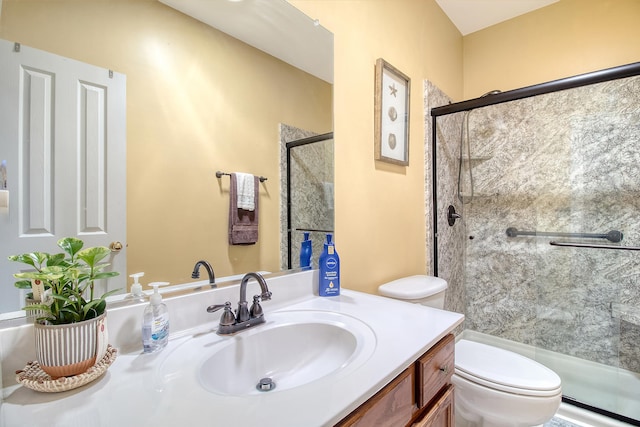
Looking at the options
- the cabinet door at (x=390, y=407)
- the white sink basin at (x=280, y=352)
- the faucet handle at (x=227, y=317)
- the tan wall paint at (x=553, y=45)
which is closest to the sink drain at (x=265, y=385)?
the white sink basin at (x=280, y=352)

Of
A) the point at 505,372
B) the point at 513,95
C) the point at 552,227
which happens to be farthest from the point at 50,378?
the point at 552,227

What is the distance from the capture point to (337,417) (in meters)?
0.48

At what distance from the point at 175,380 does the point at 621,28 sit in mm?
3015

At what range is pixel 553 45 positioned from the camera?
212 cm

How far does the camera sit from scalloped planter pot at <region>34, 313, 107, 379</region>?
1.74 ft

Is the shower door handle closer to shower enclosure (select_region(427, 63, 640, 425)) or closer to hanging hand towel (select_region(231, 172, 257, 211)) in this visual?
shower enclosure (select_region(427, 63, 640, 425))

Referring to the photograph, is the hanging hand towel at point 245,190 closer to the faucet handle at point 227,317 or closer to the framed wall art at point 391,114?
the faucet handle at point 227,317

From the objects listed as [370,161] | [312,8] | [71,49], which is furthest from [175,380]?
[312,8]

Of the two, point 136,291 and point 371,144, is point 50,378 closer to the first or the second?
point 136,291

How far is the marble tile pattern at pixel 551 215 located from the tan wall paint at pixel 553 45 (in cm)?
23

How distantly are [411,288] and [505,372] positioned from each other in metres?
0.49

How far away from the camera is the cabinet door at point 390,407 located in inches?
21.6

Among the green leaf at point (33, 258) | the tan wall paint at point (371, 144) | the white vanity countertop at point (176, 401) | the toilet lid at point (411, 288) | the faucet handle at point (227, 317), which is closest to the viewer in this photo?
the white vanity countertop at point (176, 401)

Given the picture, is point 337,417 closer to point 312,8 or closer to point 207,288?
point 207,288
